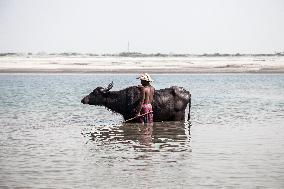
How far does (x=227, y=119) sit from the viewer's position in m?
16.1

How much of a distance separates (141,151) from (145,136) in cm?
206

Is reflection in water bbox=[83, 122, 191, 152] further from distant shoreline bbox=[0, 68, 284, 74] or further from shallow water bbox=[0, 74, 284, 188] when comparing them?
distant shoreline bbox=[0, 68, 284, 74]

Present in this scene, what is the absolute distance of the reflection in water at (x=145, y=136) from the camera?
1124 cm

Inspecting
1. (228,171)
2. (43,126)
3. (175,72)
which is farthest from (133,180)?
(175,72)

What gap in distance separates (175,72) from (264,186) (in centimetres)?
4585

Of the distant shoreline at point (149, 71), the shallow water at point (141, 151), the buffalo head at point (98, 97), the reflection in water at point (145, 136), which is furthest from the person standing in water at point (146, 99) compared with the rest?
the distant shoreline at point (149, 71)

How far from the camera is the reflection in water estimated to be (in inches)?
442

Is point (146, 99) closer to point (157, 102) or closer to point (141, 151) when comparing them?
point (157, 102)

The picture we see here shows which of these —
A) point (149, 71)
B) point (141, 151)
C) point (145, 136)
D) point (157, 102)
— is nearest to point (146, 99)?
point (157, 102)

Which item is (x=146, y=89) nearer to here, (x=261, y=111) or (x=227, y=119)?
(x=227, y=119)

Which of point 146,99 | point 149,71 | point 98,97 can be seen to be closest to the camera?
point 146,99

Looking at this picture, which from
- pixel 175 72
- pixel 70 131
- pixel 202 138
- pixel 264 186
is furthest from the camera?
pixel 175 72

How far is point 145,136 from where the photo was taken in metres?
12.6

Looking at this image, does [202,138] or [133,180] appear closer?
[133,180]
